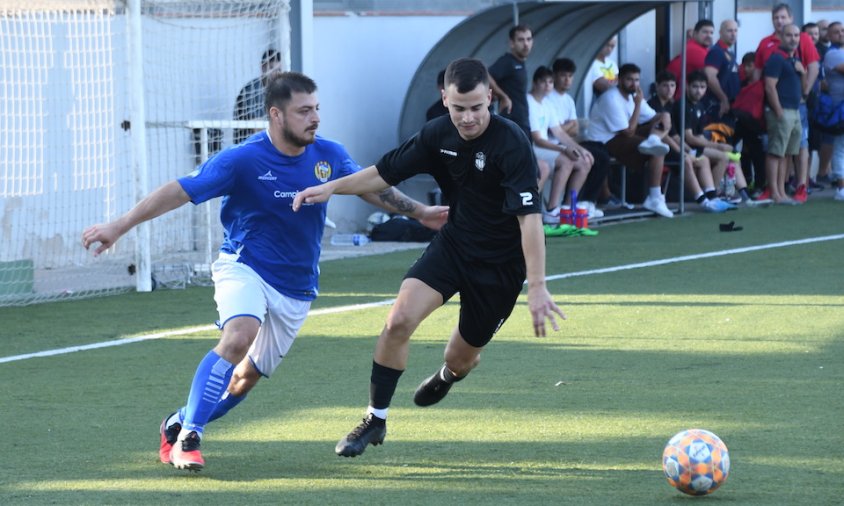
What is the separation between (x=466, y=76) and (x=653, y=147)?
11.5 meters

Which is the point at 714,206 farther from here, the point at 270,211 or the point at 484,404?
the point at 270,211

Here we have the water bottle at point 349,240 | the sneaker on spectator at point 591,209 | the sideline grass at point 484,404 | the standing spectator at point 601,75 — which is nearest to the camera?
the sideline grass at point 484,404

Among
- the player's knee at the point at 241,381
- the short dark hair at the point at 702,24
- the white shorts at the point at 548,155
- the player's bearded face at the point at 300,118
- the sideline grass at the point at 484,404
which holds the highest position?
the short dark hair at the point at 702,24

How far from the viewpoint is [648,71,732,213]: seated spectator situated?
58.7 feet

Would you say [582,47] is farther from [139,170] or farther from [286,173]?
[286,173]

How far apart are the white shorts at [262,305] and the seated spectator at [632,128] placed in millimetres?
11206

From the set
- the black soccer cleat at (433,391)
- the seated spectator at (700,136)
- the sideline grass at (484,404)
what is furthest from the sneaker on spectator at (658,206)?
the black soccer cleat at (433,391)

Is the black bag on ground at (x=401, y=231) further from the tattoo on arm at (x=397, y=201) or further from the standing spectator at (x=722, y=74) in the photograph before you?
the tattoo on arm at (x=397, y=201)

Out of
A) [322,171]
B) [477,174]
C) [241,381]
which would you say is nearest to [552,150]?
[322,171]

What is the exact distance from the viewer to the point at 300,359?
9289 mm

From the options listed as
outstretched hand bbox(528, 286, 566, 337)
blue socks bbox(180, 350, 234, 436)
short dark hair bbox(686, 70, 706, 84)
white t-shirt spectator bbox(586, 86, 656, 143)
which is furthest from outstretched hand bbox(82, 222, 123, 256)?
short dark hair bbox(686, 70, 706, 84)

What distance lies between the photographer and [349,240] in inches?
634

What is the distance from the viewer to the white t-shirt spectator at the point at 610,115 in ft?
57.1

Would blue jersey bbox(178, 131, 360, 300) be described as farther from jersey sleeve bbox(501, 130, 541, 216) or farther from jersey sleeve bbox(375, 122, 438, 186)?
jersey sleeve bbox(501, 130, 541, 216)
